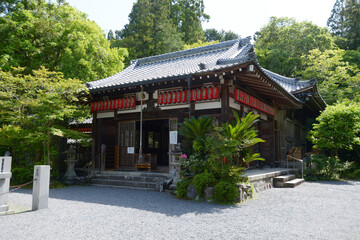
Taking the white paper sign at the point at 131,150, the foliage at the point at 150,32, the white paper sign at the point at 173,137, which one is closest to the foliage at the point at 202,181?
the white paper sign at the point at 173,137

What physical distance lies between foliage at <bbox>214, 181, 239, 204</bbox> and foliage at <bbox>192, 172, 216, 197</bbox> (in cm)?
29

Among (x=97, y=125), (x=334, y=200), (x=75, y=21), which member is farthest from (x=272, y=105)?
(x=75, y=21)

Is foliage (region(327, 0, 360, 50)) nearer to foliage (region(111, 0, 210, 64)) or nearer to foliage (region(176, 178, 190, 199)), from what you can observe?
foliage (region(111, 0, 210, 64))

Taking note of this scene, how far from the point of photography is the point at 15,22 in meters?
13.2

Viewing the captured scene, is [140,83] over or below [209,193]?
over

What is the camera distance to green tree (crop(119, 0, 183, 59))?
87.7ft

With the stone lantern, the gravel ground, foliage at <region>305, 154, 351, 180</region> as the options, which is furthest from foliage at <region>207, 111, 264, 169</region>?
foliage at <region>305, 154, 351, 180</region>

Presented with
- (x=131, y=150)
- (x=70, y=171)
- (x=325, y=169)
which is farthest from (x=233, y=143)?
(x=325, y=169)

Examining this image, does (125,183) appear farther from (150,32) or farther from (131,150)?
(150,32)

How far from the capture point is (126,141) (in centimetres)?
1167

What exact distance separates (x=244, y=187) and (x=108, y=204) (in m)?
3.60

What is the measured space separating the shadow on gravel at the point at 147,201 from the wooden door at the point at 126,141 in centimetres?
272

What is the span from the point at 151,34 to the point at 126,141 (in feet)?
Answer: 59.9

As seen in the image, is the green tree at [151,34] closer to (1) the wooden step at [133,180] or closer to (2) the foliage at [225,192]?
(1) the wooden step at [133,180]
